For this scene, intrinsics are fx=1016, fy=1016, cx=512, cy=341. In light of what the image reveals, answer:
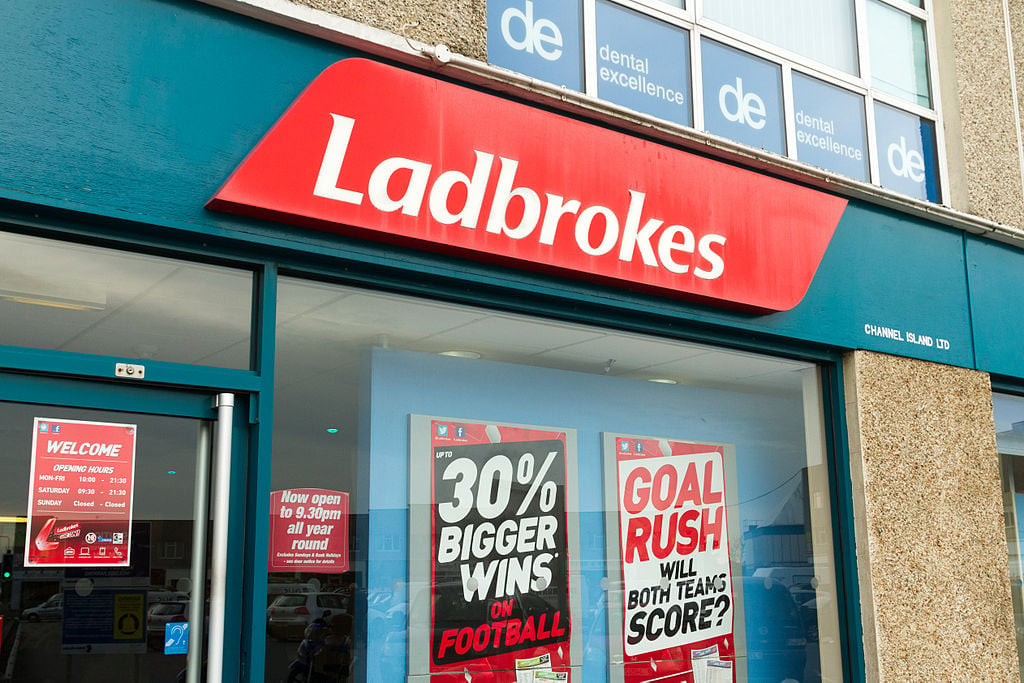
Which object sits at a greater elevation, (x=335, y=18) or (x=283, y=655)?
(x=335, y=18)

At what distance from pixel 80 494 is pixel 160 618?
53 cm

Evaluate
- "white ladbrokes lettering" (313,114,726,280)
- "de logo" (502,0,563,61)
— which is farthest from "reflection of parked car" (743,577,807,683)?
"de logo" (502,0,563,61)

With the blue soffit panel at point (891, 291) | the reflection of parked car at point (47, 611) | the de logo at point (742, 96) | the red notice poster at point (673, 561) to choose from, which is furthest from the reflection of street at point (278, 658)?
the de logo at point (742, 96)

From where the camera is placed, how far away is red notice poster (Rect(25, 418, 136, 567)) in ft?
11.4

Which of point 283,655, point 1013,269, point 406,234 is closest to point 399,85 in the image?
point 406,234

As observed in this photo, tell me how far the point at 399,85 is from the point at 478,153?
464 mm

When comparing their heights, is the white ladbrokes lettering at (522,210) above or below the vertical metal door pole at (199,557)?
above

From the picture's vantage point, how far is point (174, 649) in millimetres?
3650

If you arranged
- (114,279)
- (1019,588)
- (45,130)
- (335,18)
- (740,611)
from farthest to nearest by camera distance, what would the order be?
1. (1019,588)
2. (740,611)
3. (335,18)
4. (114,279)
5. (45,130)

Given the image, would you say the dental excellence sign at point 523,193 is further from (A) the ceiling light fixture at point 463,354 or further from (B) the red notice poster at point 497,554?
(B) the red notice poster at point 497,554

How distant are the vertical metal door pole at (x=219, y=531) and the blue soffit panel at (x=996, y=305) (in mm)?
4938

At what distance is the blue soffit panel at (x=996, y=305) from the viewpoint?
6.65 m

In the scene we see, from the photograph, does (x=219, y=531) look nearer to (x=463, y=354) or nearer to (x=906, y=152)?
(x=463, y=354)

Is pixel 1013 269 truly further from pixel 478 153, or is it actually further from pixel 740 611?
pixel 478 153
